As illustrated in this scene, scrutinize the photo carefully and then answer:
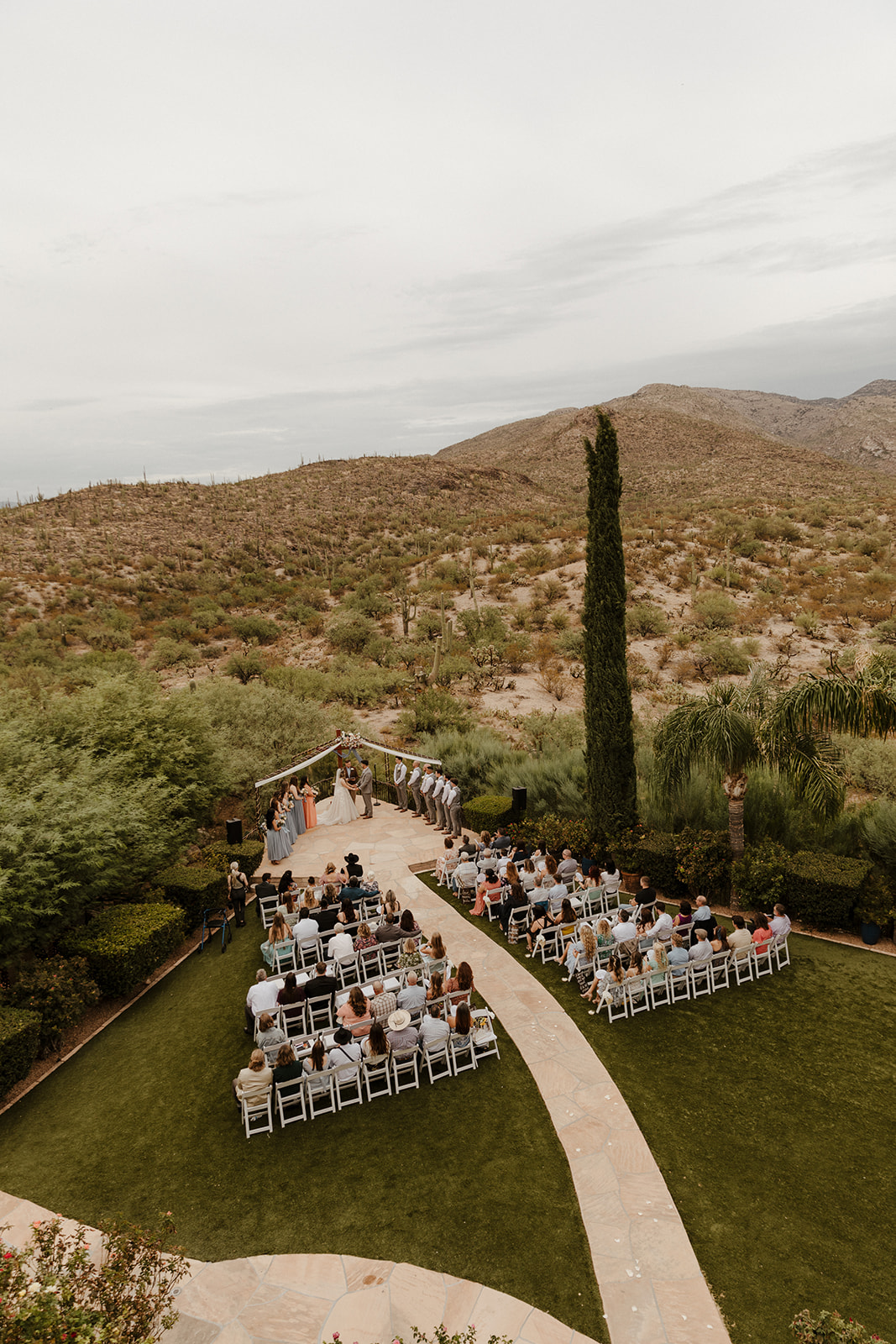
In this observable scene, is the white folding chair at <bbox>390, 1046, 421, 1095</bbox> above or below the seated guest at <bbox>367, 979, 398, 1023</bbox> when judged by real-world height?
below

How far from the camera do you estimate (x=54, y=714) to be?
15.8 m

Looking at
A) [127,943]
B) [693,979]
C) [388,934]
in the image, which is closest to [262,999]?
[388,934]

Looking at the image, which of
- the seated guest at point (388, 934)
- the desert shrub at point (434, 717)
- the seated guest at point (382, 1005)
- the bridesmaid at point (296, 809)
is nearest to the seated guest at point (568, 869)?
the seated guest at point (388, 934)

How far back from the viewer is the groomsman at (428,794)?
57.6 ft

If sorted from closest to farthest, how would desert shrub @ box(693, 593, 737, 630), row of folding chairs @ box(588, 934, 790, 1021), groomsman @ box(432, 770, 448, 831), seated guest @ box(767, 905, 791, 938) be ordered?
row of folding chairs @ box(588, 934, 790, 1021), seated guest @ box(767, 905, 791, 938), groomsman @ box(432, 770, 448, 831), desert shrub @ box(693, 593, 737, 630)

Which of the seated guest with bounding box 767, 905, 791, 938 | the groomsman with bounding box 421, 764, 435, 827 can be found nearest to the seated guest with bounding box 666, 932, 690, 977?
the seated guest with bounding box 767, 905, 791, 938

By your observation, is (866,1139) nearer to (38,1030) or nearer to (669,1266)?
(669,1266)

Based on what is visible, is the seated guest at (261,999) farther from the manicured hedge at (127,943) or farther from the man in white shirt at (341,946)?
the manicured hedge at (127,943)


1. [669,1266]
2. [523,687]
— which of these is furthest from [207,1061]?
[523,687]

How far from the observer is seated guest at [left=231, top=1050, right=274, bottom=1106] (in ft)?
26.2

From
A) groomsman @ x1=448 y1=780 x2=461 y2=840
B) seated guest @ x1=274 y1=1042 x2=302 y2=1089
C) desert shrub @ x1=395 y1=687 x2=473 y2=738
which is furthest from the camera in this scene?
desert shrub @ x1=395 y1=687 x2=473 y2=738

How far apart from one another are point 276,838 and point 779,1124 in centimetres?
1120

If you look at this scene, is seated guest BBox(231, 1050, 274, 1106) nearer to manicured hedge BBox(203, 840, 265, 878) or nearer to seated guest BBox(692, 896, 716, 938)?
seated guest BBox(692, 896, 716, 938)

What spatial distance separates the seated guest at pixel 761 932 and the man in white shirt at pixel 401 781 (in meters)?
10.4
